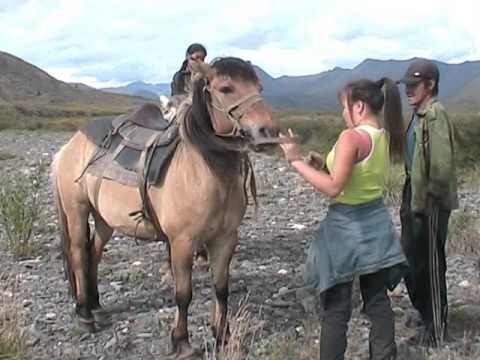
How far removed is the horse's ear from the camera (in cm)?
499

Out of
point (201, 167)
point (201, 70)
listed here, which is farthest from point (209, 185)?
point (201, 70)

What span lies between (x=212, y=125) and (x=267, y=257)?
348cm

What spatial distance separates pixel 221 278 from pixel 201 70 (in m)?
1.53

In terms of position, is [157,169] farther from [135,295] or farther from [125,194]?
[135,295]

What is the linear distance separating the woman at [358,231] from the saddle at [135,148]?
151cm

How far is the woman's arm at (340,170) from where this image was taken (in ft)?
13.4

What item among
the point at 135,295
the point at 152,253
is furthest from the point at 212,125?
the point at 152,253

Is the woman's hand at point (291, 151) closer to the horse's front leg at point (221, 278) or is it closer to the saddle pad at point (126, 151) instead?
the horse's front leg at point (221, 278)

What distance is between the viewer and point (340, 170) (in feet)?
13.4

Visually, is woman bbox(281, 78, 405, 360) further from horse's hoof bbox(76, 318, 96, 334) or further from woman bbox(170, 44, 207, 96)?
woman bbox(170, 44, 207, 96)

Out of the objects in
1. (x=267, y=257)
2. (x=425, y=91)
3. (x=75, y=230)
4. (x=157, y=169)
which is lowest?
(x=267, y=257)

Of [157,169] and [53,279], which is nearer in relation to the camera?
[157,169]

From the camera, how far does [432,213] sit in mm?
5188

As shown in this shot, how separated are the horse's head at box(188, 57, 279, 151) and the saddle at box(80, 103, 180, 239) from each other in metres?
0.58
